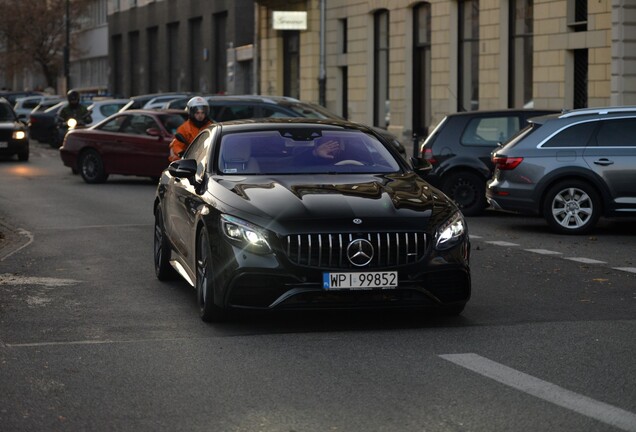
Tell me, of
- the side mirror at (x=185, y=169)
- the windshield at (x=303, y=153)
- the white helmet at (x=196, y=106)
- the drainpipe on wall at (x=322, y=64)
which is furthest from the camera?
the drainpipe on wall at (x=322, y=64)

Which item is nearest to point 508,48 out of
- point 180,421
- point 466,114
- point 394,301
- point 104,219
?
point 466,114

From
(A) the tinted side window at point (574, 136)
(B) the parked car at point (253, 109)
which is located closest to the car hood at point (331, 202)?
(A) the tinted side window at point (574, 136)

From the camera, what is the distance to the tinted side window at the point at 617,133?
17344 mm

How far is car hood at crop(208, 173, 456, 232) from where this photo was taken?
9.52 m

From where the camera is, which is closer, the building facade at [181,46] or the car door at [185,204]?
the car door at [185,204]

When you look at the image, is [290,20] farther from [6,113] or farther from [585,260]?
[585,260]

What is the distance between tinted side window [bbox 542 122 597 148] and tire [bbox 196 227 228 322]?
8153mm

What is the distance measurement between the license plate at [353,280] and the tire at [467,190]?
11.1 metres

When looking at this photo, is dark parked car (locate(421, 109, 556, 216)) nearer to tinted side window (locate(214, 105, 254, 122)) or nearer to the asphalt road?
the asphalt road

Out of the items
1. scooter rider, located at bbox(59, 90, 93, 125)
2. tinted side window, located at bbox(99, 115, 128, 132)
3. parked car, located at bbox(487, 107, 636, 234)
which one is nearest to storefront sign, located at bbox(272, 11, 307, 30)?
scooter rider, located at bbox(59, 90, 93, 125)

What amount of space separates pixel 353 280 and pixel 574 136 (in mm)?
8698

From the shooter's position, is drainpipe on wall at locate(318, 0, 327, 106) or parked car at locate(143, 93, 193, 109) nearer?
parked car at locate(143, 93, 193, 109)

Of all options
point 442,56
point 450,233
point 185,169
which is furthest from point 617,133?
point 442,56

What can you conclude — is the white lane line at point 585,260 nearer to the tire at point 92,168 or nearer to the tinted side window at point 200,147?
the tinted side window at point 200,147
